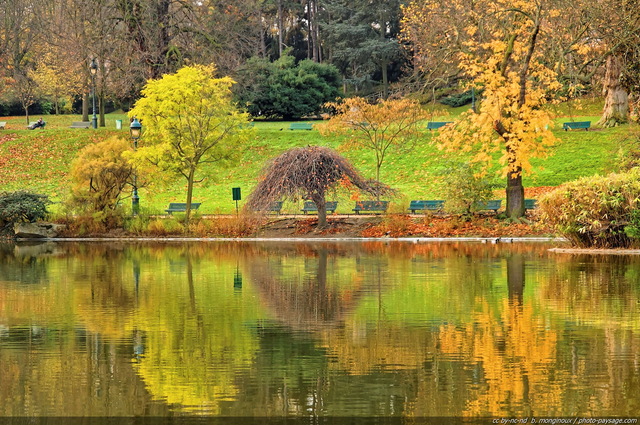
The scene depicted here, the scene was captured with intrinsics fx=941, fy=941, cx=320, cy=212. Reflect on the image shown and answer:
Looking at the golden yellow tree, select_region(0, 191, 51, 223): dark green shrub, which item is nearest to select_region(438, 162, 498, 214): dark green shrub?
the golden yellow tree

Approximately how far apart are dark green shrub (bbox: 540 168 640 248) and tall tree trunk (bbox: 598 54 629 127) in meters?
23.5

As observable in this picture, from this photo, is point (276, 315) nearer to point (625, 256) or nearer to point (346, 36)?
point (625, 256)

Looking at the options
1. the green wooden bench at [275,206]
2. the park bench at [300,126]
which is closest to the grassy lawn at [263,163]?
the park bench at [300,126]

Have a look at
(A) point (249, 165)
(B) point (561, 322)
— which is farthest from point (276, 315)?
(A) point (249, 165)

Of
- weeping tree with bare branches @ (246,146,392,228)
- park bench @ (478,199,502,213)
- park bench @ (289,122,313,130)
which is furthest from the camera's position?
park bench @ (289,122,313,130)

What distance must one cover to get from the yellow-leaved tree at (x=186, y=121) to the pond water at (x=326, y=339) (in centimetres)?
1197

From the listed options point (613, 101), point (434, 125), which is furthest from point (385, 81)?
point (613, 101)

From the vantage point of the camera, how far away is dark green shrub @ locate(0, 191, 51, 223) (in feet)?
120

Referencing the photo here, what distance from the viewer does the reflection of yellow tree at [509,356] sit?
1041 centimetres

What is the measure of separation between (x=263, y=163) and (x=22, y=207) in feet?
43.2

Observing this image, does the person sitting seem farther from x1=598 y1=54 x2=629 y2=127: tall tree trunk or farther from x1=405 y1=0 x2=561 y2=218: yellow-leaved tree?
x1=598 y1=54 x2=629 y2=127: tall tree trunk

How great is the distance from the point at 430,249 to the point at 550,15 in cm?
1014

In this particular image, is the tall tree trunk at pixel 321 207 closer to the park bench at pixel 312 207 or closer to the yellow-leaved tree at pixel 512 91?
the park bench at pixel 312 207

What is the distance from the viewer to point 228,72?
5759 cm
